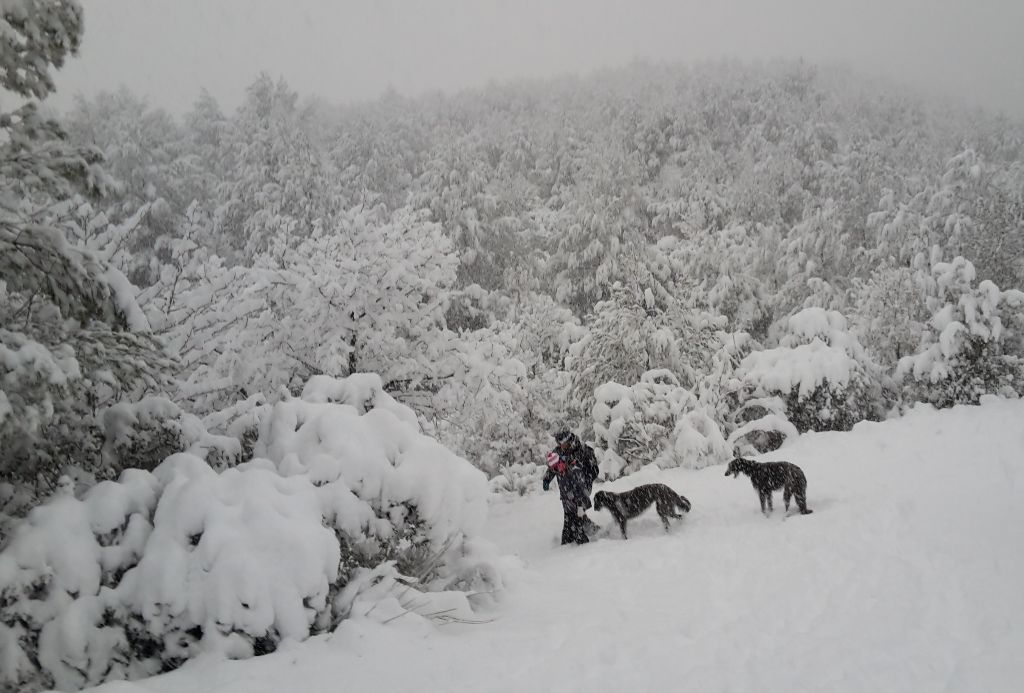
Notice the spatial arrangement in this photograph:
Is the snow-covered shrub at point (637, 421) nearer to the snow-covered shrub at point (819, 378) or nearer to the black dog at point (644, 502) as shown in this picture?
the snow-covered shrub at point (819, 378)

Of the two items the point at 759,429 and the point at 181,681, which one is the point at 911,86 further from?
the point at 181,681

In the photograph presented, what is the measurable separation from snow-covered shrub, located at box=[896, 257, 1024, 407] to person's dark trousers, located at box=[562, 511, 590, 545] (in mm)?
10296

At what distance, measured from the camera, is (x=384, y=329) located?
11.0 m

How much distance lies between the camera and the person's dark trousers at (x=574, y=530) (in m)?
8.54

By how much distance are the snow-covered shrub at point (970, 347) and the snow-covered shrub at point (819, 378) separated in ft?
4.08

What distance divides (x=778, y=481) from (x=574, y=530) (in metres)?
2.81

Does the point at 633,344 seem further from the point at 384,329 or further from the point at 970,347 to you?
the point at 970,347

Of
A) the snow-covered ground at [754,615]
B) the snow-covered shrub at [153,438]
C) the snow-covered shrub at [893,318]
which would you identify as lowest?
the snow-covered ground at [754,615]

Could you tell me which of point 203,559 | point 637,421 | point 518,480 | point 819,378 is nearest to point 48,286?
point 203,559

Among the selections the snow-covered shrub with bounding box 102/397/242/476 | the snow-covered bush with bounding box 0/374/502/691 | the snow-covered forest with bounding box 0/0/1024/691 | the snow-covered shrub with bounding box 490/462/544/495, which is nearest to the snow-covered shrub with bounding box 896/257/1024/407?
the snow-covered forest with bounding box 0/0/1024/691

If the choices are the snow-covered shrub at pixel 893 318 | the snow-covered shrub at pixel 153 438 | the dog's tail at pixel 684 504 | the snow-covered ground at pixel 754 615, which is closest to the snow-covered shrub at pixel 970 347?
the snow-covered shrub at pixel 893 318

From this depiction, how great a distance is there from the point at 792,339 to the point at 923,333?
10.6ft

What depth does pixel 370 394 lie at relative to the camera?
268 inches

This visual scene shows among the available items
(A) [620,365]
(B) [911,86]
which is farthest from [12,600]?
(B) [911,86]
